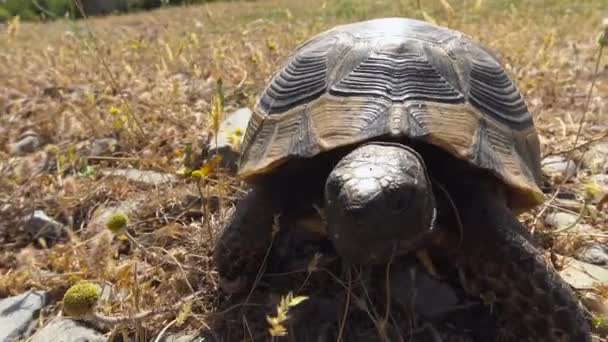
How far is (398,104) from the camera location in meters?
1.93

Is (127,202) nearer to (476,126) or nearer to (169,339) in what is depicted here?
(169,339)

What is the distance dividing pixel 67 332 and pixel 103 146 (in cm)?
178

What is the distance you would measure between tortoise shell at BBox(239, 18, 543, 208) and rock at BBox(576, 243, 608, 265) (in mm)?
336

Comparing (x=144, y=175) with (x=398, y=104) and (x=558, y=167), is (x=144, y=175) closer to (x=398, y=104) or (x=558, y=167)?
(x=398, y=104)

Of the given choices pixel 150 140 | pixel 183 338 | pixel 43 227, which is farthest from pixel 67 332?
pixel 150 140

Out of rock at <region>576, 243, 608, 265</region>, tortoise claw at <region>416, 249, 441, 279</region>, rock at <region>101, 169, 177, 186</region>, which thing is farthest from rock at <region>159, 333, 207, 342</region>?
rock at <region>576, 243, 608, 265</region>

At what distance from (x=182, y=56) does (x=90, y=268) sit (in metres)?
3.37

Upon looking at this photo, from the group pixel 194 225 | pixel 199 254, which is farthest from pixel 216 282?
pixel 194 225

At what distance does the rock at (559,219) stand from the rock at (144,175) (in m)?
1.79

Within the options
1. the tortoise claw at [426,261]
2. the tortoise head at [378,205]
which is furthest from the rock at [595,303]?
the tortoise head at [378,205]

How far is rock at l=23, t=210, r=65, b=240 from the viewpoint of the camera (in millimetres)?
2691

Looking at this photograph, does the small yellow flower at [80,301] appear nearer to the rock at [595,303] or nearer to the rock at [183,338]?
the rock at [183,338]

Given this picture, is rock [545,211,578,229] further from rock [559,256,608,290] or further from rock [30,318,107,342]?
rock [30,318,107,342]

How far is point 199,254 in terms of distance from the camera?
2.33 m
